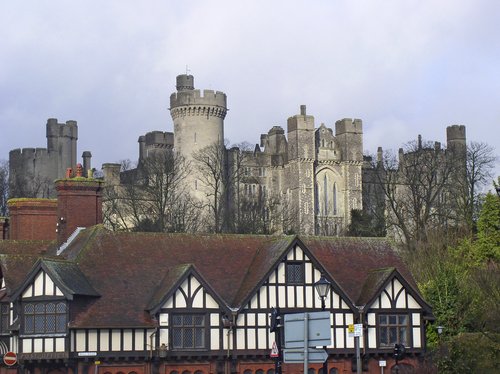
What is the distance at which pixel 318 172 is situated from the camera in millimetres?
120375

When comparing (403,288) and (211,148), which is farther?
(211,148)

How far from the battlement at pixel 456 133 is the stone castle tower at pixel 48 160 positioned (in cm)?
4065

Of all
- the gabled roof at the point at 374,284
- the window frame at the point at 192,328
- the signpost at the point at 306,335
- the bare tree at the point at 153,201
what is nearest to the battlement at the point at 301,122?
the bare tree at the point at 153,201

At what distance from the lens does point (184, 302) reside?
4006 centimetres

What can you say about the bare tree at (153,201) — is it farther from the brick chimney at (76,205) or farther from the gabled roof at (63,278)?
the gabled roof at (63,278)

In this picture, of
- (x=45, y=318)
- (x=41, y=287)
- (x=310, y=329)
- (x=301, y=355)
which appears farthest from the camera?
(x=41, y=287)

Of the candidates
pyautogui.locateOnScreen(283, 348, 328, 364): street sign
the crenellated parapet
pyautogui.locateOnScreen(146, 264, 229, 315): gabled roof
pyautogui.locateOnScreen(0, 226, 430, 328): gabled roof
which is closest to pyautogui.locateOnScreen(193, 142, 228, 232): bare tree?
the crenellated parapet

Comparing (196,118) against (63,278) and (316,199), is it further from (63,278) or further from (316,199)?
(63,278)

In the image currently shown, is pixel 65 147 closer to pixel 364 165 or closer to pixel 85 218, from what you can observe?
pixel 364 165

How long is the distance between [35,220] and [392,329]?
16146 mm

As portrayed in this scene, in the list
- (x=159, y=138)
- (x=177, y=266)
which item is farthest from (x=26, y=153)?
(x=177, y=266)

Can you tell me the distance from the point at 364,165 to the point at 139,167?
30.8 meters

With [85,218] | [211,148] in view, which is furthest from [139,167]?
[85,218]

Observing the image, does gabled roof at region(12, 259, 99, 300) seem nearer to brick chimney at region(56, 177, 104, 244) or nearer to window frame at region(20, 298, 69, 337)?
window frame at region(20, 298, 69, 337)
